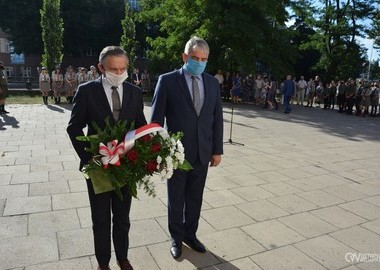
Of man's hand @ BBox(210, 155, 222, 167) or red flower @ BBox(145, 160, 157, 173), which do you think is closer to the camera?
red flower @ BBox(145, 160, 157, 173)

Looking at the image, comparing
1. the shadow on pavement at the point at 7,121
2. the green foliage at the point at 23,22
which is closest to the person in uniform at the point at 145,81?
the shadow on pavement at the point at 7,121

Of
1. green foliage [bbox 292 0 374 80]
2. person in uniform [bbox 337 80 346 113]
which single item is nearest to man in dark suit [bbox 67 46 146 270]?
person in uniform [bbox 337 80 346 113]

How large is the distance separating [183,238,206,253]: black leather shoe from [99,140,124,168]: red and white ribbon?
1588mm

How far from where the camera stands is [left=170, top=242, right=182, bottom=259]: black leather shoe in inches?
138

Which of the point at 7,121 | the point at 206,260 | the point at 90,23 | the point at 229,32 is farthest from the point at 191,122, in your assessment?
the point at 90,23

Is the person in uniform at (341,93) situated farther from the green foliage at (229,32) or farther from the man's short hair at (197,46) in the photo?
the man's short hair at (197,46)

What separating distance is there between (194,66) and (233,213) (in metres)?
2.24

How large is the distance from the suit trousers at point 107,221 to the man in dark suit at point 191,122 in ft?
2.02

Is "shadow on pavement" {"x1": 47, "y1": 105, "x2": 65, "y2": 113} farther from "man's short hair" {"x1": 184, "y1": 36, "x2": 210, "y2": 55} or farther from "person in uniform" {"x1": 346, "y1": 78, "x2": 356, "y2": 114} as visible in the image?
"person in uniform" {"x1": 346, "y1": 78, "x2": 356, "y2": 114}

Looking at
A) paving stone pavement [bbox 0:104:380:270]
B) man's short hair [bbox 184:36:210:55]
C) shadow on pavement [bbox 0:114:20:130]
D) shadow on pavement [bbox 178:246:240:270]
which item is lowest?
shadow on pavement [bbox 178:246:240:270]

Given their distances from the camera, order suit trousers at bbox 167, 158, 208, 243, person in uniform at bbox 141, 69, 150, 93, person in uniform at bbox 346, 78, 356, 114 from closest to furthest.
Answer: suit trousers at bbox 167, 158, 208, 243 < person in uniform at bbox 346, 78, 356, 114 < person in uniform at bbox 141, 69, 150, 93

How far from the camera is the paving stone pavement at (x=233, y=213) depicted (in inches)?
139

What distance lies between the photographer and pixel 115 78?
2809mm

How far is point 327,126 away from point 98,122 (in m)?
12.6
